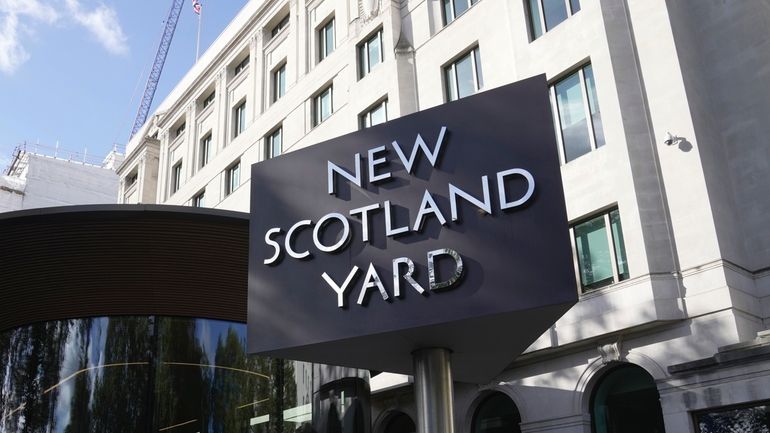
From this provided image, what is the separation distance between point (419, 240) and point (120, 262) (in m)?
8.87

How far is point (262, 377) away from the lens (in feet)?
68.6

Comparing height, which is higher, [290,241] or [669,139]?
[669,139]

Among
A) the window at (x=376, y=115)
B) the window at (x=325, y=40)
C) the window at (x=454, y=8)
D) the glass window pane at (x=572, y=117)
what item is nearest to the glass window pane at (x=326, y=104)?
the window at (x=325, y=40)

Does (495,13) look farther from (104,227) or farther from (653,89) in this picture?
(104,227)

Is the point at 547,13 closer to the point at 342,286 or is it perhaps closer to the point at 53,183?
the point at 342,286

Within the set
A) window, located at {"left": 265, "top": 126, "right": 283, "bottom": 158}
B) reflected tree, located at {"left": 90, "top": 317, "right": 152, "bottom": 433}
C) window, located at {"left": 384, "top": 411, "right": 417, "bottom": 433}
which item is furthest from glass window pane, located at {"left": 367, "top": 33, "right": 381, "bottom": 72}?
reflected tree, located at {"left": 90, "top": 317, "right": 152, "bottom": 433}

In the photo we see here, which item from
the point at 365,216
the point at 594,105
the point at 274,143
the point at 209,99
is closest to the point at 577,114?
the point at 594,105

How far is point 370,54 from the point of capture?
33625mm

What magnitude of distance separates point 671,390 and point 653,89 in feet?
26.5

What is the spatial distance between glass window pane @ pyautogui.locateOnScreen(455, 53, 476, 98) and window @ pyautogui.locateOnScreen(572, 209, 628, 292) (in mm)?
7434

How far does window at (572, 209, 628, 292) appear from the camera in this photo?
2080 centimetres

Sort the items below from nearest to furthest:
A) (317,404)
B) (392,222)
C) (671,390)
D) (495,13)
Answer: (392,222)
(671,390)
(317,404)
(495,13)

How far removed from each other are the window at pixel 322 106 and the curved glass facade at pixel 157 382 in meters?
16.7

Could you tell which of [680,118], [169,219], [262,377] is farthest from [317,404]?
[680,118]
